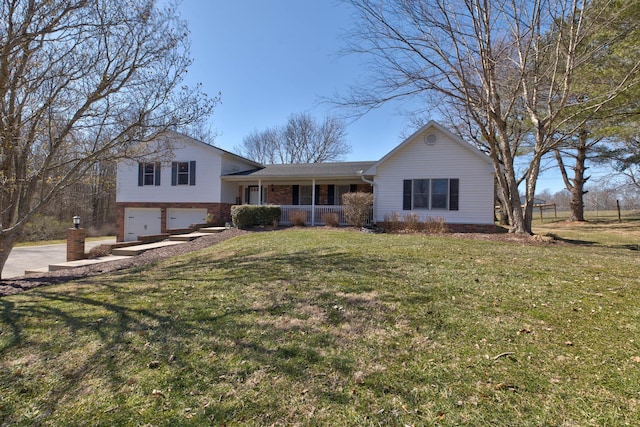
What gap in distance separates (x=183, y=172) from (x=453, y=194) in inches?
538

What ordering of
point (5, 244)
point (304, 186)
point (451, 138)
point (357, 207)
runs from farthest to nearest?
point (304, 186) → point (451, 138) → point (357, 207) → point (5, 244)

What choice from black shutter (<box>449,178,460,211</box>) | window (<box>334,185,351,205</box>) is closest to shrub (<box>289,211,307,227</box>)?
window (<box>334,185,351,205</box>)

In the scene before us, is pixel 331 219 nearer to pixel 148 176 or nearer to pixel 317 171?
pixel 317 171

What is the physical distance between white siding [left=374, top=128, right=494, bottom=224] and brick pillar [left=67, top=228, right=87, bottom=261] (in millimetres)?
11382

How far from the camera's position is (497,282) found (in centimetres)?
510

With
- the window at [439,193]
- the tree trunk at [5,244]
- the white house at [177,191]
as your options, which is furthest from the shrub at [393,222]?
the tree trunk at [5,244]

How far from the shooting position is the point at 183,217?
17.8 metres

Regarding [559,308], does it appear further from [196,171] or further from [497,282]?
[196,171]

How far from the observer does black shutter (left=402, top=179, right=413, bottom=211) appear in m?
14.5

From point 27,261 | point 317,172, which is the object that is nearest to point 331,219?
point 317,172

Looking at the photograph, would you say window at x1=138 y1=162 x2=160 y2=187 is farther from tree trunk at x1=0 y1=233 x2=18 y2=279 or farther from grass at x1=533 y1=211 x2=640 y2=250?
grass at x1=533 y1=211 x2=640 y2=250

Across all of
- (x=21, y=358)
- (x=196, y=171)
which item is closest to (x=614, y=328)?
(x=21, y=358)

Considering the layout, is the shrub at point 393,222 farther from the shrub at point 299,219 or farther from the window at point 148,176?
the window at point 148,176

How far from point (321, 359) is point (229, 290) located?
2.60 m
